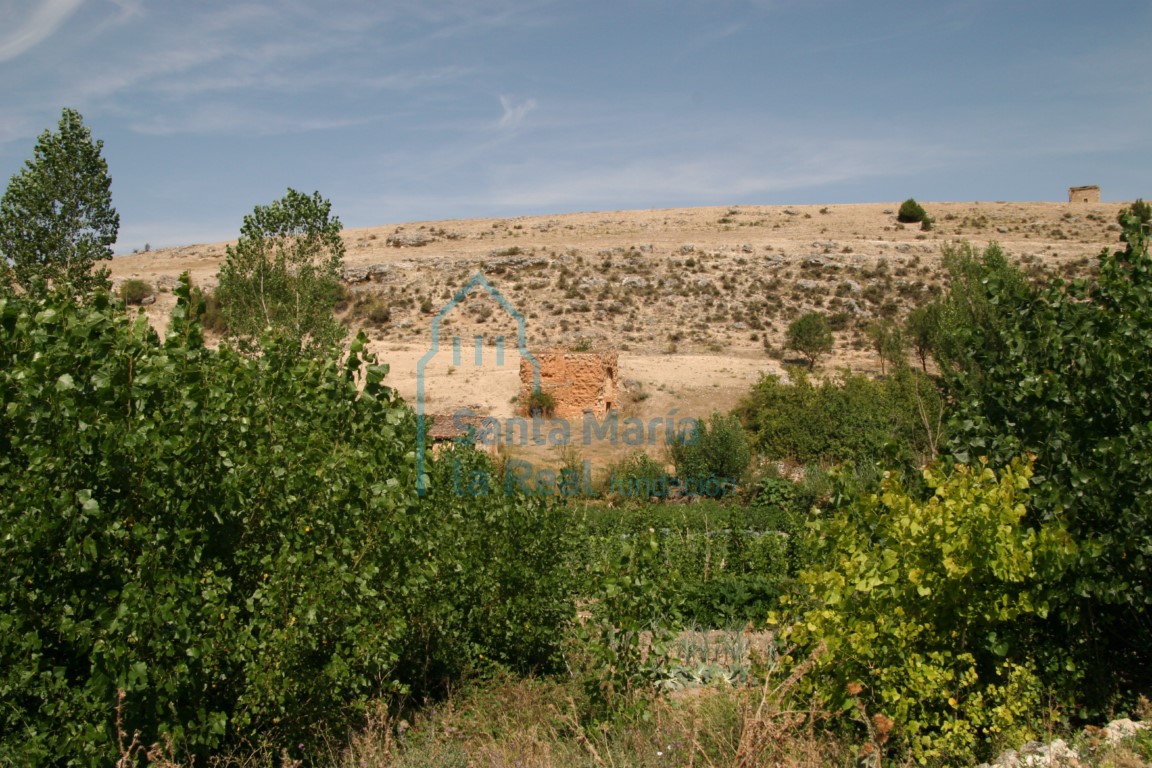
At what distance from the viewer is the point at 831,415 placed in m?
23.0

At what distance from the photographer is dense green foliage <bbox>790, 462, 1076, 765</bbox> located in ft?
13.8

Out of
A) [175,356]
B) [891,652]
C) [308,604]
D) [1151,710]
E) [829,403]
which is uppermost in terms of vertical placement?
[175,356]

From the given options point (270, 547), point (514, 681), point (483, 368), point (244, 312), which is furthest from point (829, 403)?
point (270, 547)

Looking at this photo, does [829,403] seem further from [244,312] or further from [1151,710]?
[1151,710]

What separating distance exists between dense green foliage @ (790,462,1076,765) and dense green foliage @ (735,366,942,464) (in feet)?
56.2

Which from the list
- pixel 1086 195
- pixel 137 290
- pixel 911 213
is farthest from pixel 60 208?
pixel 1086 195

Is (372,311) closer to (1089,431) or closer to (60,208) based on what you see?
(60,208)

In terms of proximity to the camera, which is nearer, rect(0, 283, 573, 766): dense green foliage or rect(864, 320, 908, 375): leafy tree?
rect(0, 283, 573, 766): dense green foliage

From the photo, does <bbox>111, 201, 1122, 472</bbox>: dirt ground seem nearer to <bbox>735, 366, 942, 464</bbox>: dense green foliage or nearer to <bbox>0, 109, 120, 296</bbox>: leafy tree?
<bbox>735, 366, 942, 464</bbox>: dense green foliage

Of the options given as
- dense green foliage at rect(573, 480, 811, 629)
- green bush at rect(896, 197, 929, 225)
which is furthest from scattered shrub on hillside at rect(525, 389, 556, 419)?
green bush at rect(896, 197, 929, 225)

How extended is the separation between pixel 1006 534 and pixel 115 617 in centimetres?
377

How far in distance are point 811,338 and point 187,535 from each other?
1243 inches

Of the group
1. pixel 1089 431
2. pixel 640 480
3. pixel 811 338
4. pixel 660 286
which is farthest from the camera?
pixel 660 286

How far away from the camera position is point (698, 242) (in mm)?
48719
